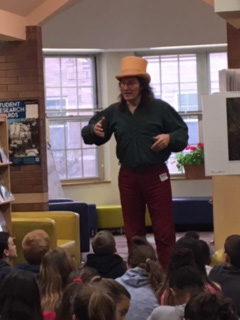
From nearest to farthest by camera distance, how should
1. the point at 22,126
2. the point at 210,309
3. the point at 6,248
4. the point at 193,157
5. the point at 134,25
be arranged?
the point at 210,309, the point at 6,248, the point at 22,126, the point at 134,25, the point at 193,157

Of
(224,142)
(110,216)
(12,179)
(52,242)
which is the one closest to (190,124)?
(110,216)

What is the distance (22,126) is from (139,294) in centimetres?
417

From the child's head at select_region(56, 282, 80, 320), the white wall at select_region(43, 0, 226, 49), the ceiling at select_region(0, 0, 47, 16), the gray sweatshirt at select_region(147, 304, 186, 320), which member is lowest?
the gray sweatshirt at select_region(147, 304, 186, 320)

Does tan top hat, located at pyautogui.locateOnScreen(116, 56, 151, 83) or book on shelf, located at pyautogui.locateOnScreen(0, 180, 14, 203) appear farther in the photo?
book on shelf, located at pyautogui.locateOnScreen(0, 180, 14, 203)

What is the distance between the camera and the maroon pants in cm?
468

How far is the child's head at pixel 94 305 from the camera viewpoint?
2.65m

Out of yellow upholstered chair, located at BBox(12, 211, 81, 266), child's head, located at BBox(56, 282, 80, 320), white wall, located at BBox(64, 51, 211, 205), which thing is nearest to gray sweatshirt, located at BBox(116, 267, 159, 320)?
child's head, located at BBox(56, 282, 80, 320)

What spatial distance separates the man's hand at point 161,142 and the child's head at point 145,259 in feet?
1.73

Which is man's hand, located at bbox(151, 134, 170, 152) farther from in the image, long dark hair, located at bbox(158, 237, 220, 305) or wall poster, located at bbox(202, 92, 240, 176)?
wall poster, located at bbox(202, 92, 240, 176)

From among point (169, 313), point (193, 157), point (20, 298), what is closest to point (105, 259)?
point (169, 313)

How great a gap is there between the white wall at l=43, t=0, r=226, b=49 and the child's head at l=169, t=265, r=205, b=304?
6.92 m

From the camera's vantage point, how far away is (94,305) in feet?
8.71

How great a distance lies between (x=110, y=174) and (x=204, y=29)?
2461 millimetres

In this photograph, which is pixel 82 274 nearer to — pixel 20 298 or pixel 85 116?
pixel 20 298
